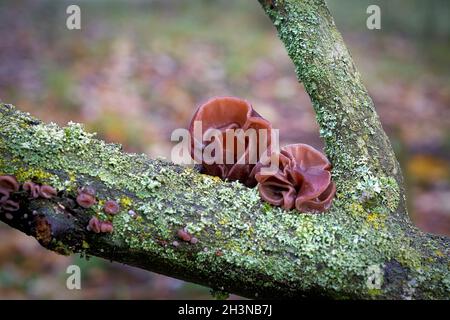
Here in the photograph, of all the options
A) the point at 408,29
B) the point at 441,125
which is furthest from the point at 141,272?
the point at 408,29

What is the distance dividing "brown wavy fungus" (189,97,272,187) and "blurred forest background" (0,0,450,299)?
2645mm

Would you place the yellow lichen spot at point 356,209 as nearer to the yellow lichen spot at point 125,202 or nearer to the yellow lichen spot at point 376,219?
the yellow lichen spot at point 376,219

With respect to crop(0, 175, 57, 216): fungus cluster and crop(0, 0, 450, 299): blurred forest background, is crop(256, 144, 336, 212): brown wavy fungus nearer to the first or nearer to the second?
crop(0, 175, 57, 216): fungus cluster

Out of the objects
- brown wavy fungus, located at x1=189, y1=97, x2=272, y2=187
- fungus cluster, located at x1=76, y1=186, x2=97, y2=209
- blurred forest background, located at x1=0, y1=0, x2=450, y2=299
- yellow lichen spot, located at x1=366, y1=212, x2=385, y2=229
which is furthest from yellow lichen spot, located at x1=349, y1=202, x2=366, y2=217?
blurred forest background, located at x1=0, y1=0, x2=450, y2=299

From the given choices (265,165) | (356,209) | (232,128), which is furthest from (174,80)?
(356,209)

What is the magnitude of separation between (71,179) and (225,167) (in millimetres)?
651

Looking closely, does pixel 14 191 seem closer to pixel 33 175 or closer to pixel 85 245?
pixel 33 175

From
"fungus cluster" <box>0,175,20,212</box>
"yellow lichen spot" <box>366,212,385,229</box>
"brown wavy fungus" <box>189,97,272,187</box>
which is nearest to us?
"fungus cluster" <box>0,175,20,212</box>

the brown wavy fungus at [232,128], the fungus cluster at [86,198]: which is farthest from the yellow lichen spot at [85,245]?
the brown wavy fungus at [232,128]

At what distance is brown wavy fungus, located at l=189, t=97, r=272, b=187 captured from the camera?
2084 millimetres

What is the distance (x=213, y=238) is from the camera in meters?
1.76
